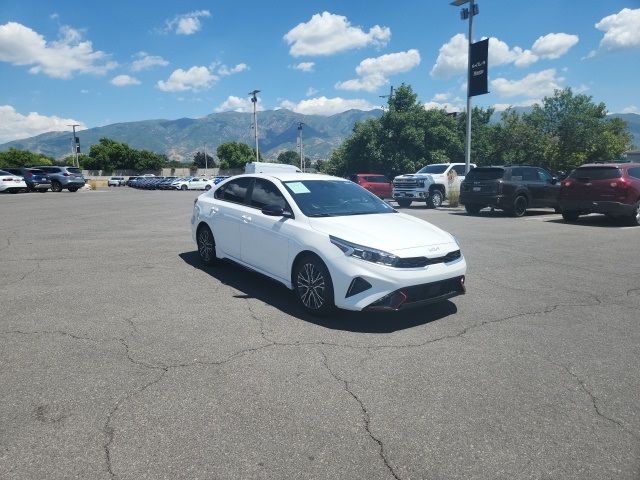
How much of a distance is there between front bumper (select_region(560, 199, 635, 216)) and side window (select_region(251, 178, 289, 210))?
427 inches

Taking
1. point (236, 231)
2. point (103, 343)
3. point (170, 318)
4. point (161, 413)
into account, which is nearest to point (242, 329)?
point (170, 318)

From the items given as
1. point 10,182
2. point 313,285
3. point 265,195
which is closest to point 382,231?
point 313,285

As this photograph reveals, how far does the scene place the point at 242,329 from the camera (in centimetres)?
460

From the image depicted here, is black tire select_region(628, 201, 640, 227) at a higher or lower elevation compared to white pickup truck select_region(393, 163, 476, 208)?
lower

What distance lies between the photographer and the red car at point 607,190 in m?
12.5

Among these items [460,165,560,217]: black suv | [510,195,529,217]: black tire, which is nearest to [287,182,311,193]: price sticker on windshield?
[460,165,560,217]: black suv

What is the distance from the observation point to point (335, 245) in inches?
184

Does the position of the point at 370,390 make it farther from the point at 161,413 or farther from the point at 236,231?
the point at 236,231

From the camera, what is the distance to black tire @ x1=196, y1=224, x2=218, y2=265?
23.4ft

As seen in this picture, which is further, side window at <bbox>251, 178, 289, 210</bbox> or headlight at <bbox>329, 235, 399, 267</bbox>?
side window at <bbox>251, 178, 289, 210</bbox>

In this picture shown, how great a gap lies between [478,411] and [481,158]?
38941 mm

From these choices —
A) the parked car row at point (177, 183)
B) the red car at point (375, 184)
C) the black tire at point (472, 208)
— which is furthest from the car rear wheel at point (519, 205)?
the parked car row at point (177, 183)

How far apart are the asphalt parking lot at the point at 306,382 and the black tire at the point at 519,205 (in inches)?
363

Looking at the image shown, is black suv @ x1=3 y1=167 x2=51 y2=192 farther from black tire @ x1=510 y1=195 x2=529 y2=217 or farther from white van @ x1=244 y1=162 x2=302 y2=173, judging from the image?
black tire @ x1=510 y1=195 x2=529 y2=217
